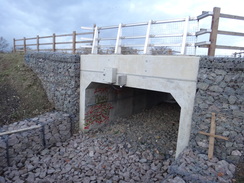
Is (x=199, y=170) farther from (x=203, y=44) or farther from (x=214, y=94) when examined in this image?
Answer: (x=203, y=44)

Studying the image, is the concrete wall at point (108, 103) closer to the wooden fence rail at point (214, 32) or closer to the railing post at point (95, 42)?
the railing post at point (95, 42)

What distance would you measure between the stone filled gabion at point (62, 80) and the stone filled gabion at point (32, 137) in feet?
1.60

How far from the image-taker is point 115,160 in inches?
230

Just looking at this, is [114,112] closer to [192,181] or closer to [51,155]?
[51,155]

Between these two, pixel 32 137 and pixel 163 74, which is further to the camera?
pixel 32 137

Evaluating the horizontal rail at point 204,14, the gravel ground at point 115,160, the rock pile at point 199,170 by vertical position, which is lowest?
the gravel ground at point 115,160

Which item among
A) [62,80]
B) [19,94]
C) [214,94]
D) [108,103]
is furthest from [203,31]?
[19,94]

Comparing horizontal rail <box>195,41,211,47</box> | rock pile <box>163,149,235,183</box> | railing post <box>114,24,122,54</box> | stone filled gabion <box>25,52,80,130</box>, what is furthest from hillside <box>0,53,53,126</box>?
horizontal rail <box>195,41,211,47</box>

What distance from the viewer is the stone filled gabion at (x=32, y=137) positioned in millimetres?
5418

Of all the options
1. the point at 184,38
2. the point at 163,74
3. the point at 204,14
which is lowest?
the point at 163,74

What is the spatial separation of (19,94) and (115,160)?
216 inches

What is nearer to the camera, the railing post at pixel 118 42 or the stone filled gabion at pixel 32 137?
the stone filled gabion at pixel 32 137

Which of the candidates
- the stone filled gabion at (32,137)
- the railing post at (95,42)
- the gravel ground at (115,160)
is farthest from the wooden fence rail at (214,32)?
the stone filled gabion at (32,137)

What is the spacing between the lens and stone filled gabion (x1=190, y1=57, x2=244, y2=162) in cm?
398
